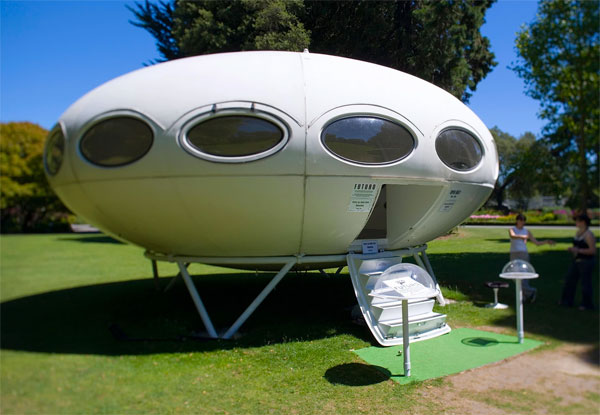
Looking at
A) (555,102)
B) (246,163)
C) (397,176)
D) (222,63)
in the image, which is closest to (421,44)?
(555,102)

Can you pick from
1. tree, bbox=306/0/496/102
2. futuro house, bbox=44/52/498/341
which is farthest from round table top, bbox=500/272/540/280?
tree, bbox=306/0/496/102

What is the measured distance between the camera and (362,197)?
5.31 metres

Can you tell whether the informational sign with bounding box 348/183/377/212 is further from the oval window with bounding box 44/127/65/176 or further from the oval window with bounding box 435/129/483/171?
the oval window with bounding box 44/127/65/176

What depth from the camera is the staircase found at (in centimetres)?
549

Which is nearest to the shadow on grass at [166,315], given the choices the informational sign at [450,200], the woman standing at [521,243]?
the informational sign at [450,200]

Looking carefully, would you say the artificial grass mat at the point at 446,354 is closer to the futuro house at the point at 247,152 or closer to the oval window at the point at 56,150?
the futuro house at the point at 247,152

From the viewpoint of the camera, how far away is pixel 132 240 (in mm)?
5777

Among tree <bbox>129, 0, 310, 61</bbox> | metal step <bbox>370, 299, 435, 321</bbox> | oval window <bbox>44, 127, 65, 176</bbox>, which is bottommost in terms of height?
metal step <bbox>370, 299, 435, 321</bbox>

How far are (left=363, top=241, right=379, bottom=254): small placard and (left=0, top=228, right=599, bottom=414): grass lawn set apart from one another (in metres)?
1.19

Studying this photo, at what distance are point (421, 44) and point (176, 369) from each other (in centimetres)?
753

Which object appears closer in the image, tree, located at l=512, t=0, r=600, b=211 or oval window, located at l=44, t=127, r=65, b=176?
tree, located at l=512, t=0, r=600, b=211

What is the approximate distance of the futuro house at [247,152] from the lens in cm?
474

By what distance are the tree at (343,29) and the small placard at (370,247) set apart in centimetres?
303

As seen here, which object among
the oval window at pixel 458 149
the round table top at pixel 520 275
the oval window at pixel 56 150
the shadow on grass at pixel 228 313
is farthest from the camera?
the oval window at pixel 458 149
